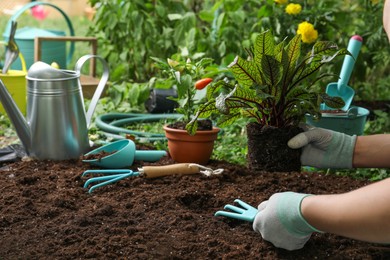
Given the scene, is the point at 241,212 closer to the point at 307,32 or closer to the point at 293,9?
the point at 307,32

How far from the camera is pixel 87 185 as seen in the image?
7.23 feet

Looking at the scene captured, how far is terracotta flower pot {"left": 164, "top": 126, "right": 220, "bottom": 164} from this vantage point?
8.00 ft

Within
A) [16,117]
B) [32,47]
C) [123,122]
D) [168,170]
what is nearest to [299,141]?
[168,170]

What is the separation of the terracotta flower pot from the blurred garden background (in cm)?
25

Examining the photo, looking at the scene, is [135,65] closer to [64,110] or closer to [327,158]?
[64,110]

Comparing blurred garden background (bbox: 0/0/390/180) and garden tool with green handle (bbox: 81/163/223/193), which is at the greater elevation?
blurred garden background (bbox: 0/0/390/180)

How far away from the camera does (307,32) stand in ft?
10.0

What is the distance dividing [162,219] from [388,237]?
69 centimetres

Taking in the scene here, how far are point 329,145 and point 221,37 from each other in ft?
5.16

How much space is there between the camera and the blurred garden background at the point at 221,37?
3.26m

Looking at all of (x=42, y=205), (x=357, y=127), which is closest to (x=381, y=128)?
(x=357, y=127)

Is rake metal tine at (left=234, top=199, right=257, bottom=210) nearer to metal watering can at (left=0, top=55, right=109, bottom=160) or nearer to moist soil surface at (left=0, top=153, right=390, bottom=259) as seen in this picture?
moist soil surface at (left=0, top=153, right=390, bottom=259)

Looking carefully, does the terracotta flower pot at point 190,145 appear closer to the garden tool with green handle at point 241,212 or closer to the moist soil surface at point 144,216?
the moist soil surface at point 144,216

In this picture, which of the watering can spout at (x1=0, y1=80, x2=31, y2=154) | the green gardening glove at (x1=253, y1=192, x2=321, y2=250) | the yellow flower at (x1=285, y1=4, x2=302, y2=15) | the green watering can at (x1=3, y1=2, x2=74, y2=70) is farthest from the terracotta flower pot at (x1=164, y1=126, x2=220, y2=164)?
the green watering can at (x1=3, y1=2, x2=74, y2=70)
